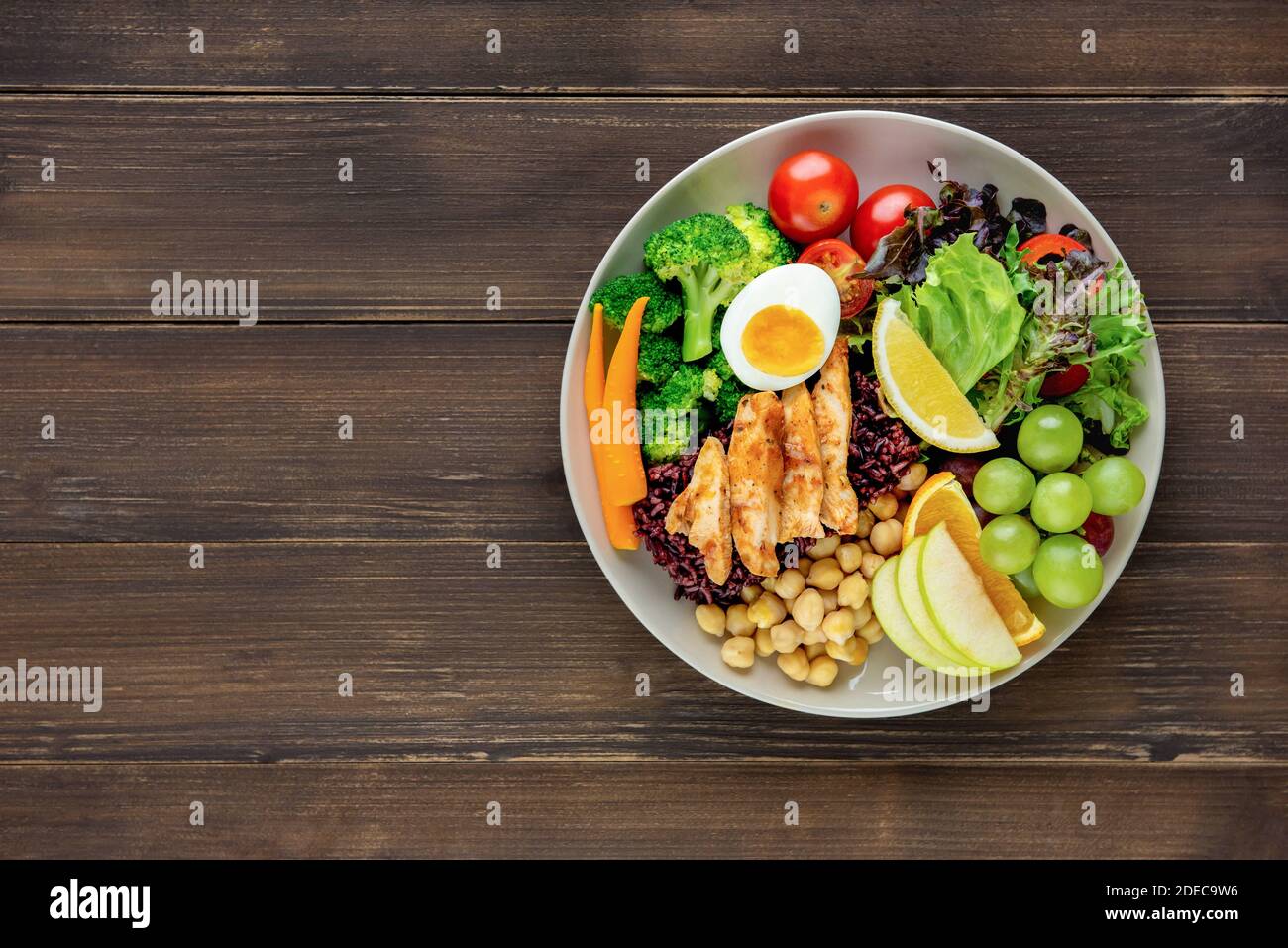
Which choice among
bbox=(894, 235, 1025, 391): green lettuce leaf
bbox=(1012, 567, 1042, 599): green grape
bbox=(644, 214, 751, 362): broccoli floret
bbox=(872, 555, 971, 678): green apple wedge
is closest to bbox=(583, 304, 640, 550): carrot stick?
bbox=(644, 214, 751, 362): broccoli floret

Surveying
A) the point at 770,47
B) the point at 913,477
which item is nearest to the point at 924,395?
the point at 913,477

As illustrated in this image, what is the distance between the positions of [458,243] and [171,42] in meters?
0.77

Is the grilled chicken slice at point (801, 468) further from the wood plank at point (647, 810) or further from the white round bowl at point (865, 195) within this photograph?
the wood plank at point (647, 810)

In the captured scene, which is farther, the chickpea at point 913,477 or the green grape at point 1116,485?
the chickpea at point 913,477

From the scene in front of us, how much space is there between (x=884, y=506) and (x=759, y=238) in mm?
591

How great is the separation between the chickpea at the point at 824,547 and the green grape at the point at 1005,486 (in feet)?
0.94

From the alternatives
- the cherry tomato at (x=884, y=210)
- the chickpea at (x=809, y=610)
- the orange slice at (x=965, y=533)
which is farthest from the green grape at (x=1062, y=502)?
the cherry tomato at (x=884, y=210)

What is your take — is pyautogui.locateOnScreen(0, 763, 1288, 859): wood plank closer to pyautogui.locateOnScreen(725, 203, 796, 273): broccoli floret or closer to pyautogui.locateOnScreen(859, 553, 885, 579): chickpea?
pyautogui.locateOnScreen(859, 553, 885, 579): chickpea

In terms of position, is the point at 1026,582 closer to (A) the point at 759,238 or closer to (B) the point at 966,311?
(B) the point at 966,311

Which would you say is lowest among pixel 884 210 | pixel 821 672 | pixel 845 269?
pixel 821 672

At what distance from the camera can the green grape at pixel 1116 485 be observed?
1.67 meters

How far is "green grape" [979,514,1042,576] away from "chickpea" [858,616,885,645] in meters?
0.27

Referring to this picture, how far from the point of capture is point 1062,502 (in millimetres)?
1639

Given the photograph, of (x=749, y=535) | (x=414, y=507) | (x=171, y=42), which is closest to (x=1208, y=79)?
(x=749, y=535)
